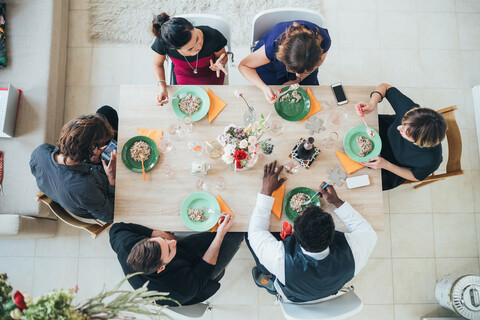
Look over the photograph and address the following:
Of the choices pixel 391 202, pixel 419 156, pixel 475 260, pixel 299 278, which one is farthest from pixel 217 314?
pixel 475 260

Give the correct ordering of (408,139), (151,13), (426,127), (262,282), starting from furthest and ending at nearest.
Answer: (151,13) < (262,282) < (408,139) < (426,127)

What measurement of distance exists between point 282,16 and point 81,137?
4.77ft

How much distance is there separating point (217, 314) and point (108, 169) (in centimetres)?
144

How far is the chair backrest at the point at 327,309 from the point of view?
5.91 feet

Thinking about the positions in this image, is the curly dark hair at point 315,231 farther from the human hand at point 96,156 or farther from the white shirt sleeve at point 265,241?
the human hand at point 96,156

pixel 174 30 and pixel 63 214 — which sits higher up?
pixel 174 30

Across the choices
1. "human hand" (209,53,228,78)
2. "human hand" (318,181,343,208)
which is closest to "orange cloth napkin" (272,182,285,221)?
"human hand" (318,181,343,208)

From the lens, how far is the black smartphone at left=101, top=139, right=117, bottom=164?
6.81ft

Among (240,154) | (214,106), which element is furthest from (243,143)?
(214,106)

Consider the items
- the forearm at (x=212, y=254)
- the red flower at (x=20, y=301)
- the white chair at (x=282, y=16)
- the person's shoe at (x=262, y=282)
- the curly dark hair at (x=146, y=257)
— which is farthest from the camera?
the person's shoe at (x=262, y=282)

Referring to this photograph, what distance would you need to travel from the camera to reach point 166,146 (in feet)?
6.58

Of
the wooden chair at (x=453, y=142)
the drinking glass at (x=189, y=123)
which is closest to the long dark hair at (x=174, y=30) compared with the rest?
the drinking glass at (x=189, y=123)

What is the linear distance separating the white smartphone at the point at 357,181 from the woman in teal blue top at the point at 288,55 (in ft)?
2.15

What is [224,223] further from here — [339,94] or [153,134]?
[339,94]
